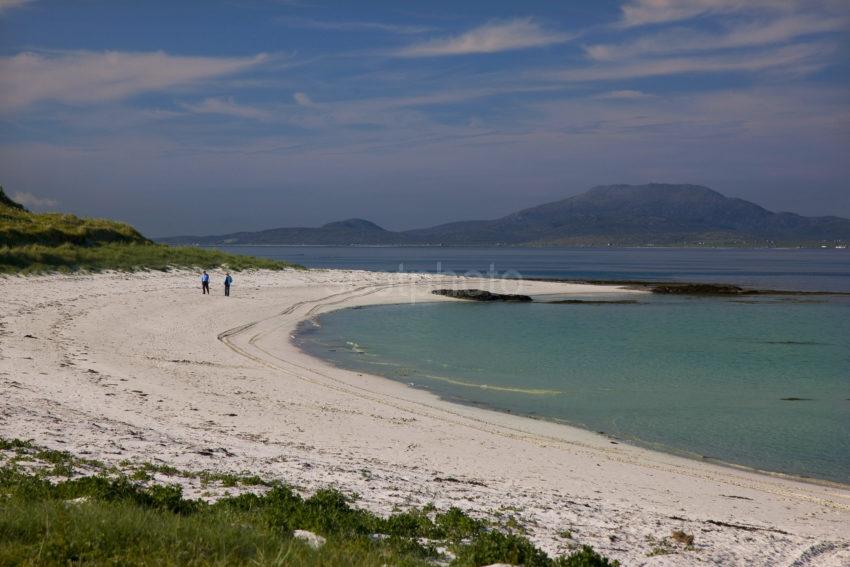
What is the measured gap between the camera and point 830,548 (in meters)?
8.84

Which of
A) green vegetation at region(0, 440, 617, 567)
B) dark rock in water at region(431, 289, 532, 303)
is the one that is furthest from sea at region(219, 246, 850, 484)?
green vegetation at region(0, 440, 617, 567)

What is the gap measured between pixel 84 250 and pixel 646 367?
41698mm

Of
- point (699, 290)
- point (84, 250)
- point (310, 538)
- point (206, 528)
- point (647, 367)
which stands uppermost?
point (84, 250)

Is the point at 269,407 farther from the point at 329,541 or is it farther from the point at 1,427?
the point at 329,541

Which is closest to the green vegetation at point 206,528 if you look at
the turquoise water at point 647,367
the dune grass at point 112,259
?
the turquoise water at point 647,367

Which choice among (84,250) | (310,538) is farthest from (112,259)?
(310,538)

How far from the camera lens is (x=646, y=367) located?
87.6 feet

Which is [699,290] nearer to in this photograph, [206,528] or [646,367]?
[646,367]

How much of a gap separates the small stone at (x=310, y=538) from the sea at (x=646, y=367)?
974 cm

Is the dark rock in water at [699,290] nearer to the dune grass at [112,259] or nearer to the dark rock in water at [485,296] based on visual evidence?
the dark rock in water at [485,296]

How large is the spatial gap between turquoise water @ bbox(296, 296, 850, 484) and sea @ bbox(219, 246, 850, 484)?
0.20ft

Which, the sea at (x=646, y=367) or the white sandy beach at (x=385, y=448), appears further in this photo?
the sea at (x=646, y=367)

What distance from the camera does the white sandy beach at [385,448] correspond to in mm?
9336

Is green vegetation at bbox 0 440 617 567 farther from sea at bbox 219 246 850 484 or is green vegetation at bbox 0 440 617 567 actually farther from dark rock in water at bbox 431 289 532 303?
dark rock in water at bbox 431 289 532 303
